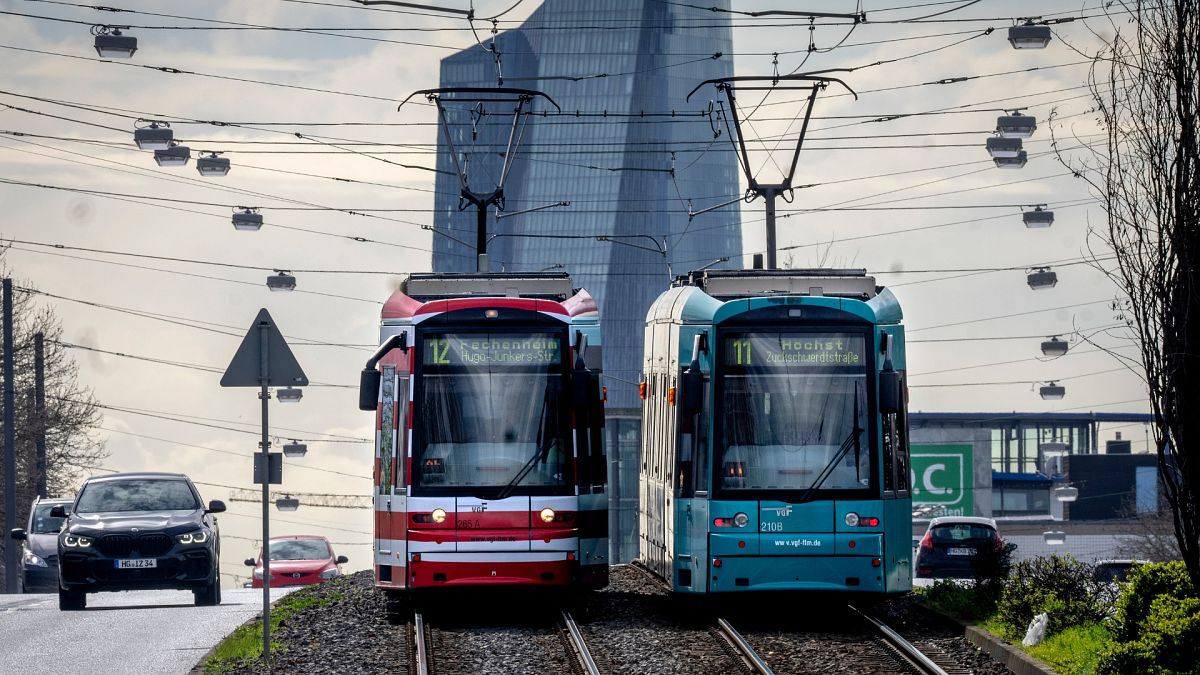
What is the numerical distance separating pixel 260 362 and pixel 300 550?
80.6 feet

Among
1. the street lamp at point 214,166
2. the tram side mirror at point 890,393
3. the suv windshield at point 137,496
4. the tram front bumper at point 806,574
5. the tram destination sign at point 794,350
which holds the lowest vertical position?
A: the tram front bumper at point 806,574

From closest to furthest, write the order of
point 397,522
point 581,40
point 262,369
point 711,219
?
point 262,369 < point 397,522 < point 581,40 < point 711,219

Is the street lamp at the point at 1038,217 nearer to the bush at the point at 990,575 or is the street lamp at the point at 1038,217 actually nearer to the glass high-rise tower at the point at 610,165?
the bush at the point at 990,575

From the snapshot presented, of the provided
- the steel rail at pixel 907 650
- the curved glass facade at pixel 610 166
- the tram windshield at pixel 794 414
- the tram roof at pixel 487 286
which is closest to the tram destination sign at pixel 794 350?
the tram windshield at pixel 794 414

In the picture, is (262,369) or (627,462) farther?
(627,462)

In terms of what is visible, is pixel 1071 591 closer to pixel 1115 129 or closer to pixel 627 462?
pixel 1115 129

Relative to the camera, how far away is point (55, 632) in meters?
21.7

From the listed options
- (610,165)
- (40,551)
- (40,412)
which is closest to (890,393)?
(40,551)

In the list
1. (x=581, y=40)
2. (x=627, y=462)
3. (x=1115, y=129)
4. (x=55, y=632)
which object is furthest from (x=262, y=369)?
(x=581, y=40)

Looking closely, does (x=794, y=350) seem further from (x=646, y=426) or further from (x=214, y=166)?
(x=214, y=166)

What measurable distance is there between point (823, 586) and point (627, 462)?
343ft

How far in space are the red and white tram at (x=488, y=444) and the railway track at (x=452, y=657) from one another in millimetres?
482

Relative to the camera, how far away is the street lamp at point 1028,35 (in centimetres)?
3291

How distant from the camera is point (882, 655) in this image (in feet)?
57.8
